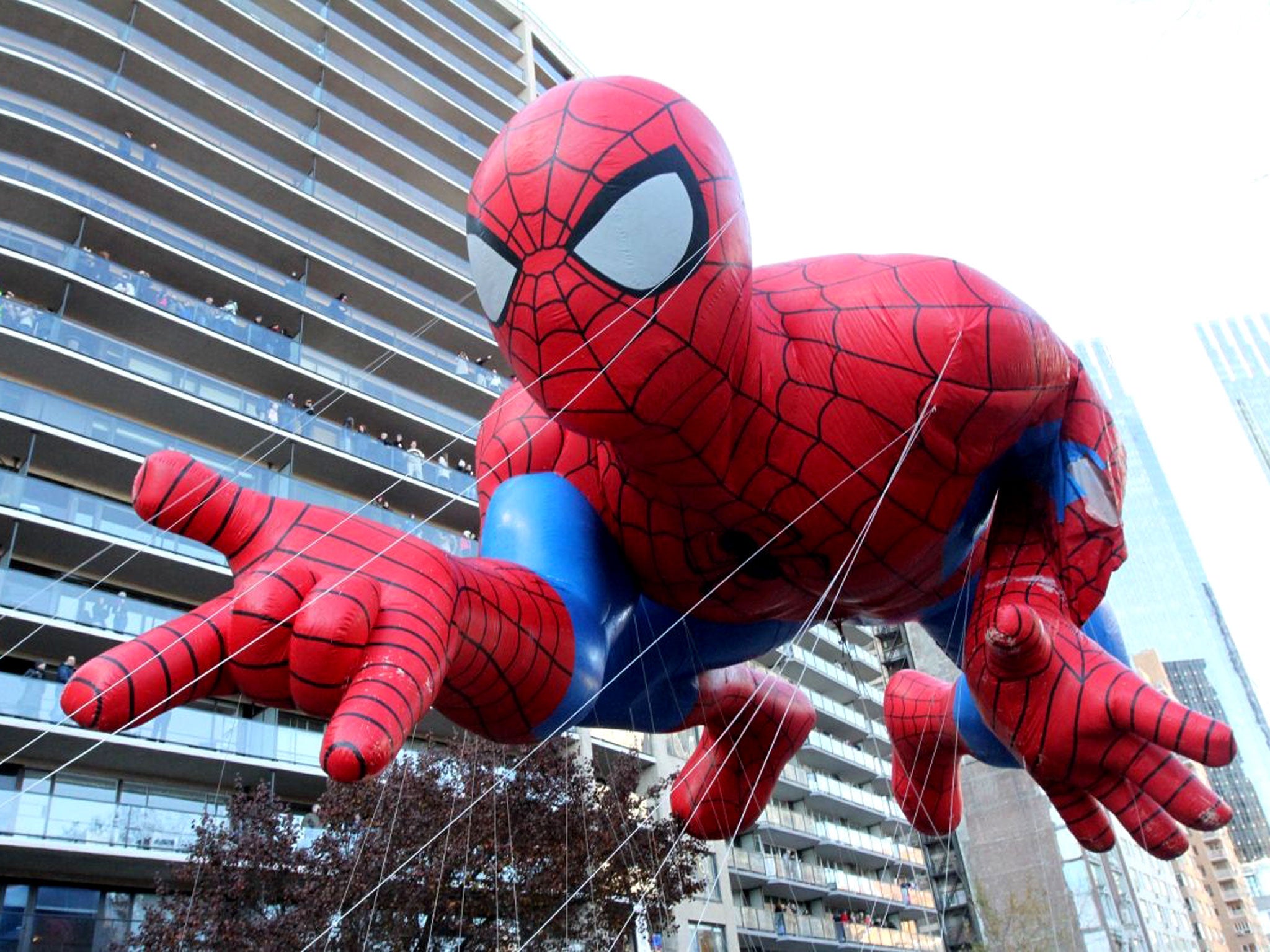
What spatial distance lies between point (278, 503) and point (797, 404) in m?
1.92

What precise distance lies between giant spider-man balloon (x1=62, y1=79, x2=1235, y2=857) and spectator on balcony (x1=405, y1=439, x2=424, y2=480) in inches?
592

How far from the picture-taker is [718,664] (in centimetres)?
553

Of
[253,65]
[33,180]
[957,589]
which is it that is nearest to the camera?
[957,589]

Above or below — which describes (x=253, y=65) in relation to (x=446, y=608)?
above

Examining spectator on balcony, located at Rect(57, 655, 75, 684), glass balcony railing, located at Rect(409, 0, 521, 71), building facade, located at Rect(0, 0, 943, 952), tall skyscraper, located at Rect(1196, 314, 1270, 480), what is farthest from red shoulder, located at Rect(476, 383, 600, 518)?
tall skyscraper, located at Rect(1196, 314, 1270, 480)

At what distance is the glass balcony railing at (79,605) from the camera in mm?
15414

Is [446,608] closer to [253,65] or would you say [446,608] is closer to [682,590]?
[682,590]

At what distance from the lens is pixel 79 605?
53.0 ft

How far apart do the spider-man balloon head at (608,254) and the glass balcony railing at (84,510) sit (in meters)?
13.5

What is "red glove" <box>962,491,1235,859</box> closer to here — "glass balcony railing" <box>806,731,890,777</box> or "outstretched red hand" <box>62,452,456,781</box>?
"outstretched red hand" <box>62,452,456,781</box>

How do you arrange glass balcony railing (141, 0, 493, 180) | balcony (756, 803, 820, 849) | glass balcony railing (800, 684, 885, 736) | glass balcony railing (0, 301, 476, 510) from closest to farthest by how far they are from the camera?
glass balcony railing (0, 301, 476, 510), glass balcony railing (141, 0, 493, 180), balcony (756, 803, 820, 849), glass balcony railing (800, 684, 885, 736)

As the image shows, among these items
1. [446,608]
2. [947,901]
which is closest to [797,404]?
[446,608]

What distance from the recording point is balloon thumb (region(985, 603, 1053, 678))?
13.5ft

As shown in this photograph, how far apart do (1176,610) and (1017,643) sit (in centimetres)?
10264
